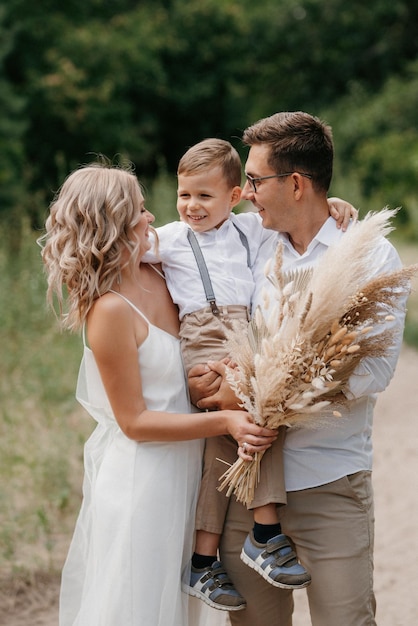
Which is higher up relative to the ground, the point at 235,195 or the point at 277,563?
the point at 235,195

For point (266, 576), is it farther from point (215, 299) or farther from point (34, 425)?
point (34, 425)

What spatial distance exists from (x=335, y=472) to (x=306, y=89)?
27972 millimetres

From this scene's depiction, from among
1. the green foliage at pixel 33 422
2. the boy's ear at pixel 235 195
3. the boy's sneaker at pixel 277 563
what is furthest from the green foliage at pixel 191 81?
the boy's sneaker at pixel 277 563

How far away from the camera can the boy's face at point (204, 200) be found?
3.07 m

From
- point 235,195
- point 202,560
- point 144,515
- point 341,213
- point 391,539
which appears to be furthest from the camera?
point 391,539

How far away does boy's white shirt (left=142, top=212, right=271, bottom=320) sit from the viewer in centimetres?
291

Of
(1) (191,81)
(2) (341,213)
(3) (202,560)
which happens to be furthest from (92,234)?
(1) (191,81)

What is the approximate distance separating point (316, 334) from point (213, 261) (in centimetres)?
62

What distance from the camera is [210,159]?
3.08 meters

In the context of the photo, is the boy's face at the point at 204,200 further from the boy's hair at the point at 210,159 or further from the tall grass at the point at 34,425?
the tall grass at the point at 34,425

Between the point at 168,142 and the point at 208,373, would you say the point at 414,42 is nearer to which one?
the point at 168,142

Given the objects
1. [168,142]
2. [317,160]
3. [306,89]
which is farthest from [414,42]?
[317,160]

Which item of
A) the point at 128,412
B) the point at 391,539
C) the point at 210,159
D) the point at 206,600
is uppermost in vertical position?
the point at 210,159

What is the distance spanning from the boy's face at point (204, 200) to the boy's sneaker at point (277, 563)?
1067 mm
